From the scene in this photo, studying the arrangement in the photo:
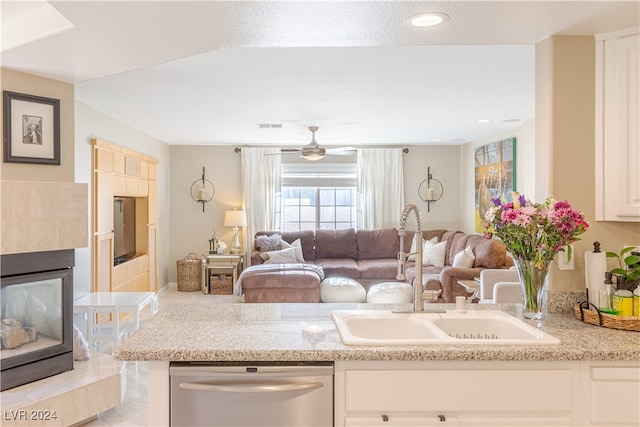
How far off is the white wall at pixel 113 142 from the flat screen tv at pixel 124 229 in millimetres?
686

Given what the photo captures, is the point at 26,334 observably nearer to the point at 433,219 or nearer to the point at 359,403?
the point at 359,403

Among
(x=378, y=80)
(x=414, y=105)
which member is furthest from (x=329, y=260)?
(x=378, y=80)

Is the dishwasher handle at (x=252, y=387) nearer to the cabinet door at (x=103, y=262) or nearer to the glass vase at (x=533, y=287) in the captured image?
the glass vase at (x=533, y=287)

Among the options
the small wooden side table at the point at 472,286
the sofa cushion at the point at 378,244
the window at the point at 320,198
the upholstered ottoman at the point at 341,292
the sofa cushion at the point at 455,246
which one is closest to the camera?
the small wooden side table at the point at 472,286

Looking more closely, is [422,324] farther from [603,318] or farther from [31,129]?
[31,129]

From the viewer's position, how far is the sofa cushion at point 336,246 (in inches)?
297

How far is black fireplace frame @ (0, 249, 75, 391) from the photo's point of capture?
259 centimetres

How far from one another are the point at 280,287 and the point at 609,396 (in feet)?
13.5

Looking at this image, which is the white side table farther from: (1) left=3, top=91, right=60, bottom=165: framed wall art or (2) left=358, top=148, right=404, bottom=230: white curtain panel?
(2) left=358, top=148, right=404, bottom=230: white curtain panel

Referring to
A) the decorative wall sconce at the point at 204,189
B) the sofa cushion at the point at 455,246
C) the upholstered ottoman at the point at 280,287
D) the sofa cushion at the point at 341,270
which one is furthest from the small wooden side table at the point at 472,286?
the decorative wall sconce at the point at 204,189

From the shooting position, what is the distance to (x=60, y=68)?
2.66 meters

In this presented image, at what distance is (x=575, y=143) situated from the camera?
2.16 metres

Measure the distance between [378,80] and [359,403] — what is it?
282 centimetres

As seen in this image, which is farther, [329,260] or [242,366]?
[329,260]
